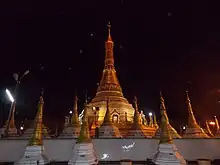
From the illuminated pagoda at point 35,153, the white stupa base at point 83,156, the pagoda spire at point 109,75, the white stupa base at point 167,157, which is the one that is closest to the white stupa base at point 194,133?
the white stupa base at point 167,157

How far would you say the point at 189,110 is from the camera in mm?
22047

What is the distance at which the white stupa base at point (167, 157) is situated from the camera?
12.6 m

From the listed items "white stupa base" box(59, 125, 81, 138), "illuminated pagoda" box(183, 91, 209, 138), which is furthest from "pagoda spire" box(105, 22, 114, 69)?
"illuminated pagoda" box(183, 91, 209, 138)

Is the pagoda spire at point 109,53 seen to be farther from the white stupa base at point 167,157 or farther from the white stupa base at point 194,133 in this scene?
the white stupa base at point 167,157

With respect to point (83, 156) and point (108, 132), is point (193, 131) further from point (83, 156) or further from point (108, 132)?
point (83, 156)

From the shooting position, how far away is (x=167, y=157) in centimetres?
1284

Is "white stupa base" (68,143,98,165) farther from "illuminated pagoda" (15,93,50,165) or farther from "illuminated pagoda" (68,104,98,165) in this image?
"illuminated pagoda" (15,93,50,165)

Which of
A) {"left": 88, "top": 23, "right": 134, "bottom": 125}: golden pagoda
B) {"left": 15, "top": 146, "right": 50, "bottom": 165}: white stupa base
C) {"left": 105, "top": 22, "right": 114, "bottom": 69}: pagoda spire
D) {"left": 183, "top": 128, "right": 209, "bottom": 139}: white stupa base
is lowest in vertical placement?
{"left": 15, "top": 146, "right": 50, "bottom": 165}: white stupa base

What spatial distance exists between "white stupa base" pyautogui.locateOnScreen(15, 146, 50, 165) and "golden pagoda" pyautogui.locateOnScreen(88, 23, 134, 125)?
13576 mm

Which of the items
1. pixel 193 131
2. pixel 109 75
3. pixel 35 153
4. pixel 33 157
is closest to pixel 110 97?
pixel 109 75

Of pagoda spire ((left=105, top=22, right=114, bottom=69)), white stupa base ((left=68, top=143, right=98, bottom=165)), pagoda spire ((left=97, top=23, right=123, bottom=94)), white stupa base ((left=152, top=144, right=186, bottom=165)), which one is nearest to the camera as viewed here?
white stupa base ((left=68, top=143, right=98, bottom=165))

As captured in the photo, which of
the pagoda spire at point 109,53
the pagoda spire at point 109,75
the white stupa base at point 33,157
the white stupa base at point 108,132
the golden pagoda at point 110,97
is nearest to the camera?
the white stupa base at point 33,157

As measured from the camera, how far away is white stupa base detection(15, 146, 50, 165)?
1322 cm

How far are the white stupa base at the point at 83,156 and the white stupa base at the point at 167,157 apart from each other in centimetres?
423
